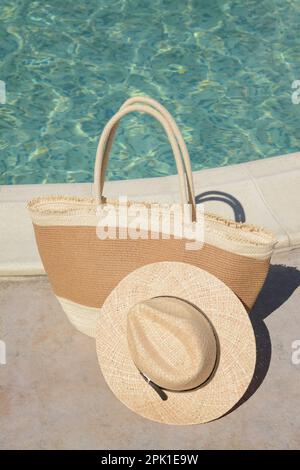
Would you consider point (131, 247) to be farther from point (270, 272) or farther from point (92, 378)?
point (270, 272)

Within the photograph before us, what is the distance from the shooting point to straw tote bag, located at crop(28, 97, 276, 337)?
4.17m

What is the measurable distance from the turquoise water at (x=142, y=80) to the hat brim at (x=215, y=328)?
2.56m

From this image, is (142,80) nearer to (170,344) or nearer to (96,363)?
(96,363)

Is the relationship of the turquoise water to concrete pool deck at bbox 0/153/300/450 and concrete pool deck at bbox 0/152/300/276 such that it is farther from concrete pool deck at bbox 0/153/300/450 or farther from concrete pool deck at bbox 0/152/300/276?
concrete pool deck at bbox 0/153/300/450

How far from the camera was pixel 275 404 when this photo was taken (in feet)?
14.1

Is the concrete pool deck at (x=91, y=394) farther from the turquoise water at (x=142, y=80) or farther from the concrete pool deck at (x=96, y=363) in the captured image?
the turquoise water at (x=142, y=80)

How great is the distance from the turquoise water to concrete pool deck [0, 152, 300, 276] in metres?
0.99

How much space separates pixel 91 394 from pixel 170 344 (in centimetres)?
72

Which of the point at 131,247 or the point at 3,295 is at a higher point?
the point at 131,247

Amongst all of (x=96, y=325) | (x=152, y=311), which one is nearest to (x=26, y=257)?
(x=96, y=325)

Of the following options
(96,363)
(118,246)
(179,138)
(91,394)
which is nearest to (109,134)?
(179,138)

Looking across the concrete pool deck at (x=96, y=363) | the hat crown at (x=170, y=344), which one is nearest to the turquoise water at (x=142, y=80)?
the concrete pool deck at (x=96, y=363)

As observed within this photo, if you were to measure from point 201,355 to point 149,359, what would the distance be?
0.84 feet

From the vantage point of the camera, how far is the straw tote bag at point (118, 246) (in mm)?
4172
